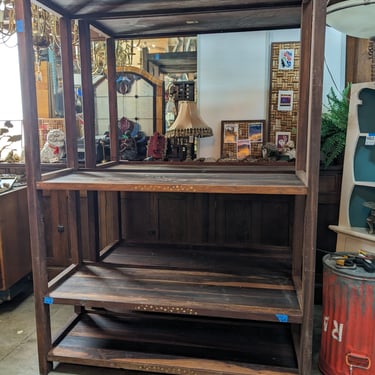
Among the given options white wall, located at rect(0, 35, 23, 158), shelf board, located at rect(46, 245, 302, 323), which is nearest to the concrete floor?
shelf board, located at rect(46, 245, 302, 323)

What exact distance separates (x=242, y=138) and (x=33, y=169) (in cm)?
167

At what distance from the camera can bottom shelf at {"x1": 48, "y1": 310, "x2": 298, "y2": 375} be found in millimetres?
1898

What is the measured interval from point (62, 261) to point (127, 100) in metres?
1.75

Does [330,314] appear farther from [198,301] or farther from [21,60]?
[21,60]

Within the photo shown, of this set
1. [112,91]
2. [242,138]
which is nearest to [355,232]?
[242,138]

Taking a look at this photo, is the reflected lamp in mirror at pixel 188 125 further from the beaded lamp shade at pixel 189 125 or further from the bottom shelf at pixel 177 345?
the bottom shelf at pixel 177 345

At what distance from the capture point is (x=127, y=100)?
12.5 ft

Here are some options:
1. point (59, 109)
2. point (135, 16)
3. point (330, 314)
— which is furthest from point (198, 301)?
point (59, 109)

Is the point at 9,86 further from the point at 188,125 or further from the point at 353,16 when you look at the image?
the point at 353,16

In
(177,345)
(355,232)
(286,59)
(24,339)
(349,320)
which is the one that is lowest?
(24,339)

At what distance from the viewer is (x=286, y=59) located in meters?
2.81

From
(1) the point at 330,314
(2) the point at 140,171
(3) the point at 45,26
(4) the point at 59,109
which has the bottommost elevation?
(1) the point at 330,314

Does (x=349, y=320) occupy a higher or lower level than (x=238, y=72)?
lower

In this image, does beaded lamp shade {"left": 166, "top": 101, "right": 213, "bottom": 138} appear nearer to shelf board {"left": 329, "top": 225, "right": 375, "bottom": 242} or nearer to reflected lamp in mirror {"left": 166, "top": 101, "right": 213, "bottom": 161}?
reflected lamp in mirror {"left": 166, "top": 101, "right": 213, "bottom": 161}
